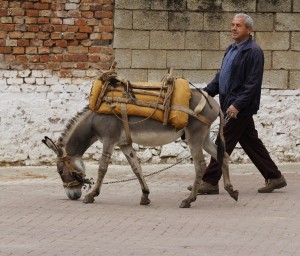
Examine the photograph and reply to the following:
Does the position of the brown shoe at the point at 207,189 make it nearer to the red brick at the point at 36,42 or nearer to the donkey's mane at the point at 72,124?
the donkey's mane at the point at 72,124

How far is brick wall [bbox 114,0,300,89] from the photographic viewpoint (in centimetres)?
1590

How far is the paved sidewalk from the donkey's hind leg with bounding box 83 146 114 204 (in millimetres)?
102

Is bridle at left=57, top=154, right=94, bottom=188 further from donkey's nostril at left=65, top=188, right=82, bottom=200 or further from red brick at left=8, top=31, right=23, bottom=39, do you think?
red brick at left=8, top=31, right=23, bottom=39

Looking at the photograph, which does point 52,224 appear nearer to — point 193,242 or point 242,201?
point 193,242

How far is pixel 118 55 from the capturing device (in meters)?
15.9

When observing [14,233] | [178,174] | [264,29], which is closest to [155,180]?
[178,174]

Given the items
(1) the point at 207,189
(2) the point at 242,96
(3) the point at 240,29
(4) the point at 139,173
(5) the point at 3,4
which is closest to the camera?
(4) the point at 139,173

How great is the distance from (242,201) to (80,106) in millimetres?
3620

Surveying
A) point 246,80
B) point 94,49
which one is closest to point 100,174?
point 246,80

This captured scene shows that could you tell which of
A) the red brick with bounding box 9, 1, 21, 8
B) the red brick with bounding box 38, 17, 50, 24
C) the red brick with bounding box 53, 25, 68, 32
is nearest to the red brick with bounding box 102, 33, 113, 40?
the red brick with bounding box 53, 25, 68, 32

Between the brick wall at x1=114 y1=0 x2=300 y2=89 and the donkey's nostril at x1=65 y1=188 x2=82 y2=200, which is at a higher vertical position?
the brick wall at x1=114 y1=0 x2=300 y2=89

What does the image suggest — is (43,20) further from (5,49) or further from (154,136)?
(154,136)

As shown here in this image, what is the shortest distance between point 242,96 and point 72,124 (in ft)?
6.16

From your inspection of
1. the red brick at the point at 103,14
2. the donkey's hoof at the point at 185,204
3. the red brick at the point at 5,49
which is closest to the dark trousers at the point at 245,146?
the donkey's hoof at the point at 185,204
